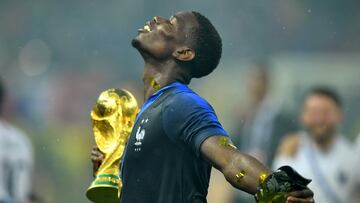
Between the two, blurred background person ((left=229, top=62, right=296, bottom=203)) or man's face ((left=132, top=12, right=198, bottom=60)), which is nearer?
man's face ((left=132, top=12, right=198, bottom=60))

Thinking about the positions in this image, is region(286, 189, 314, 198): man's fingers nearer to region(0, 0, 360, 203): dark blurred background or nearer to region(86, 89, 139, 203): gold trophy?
region(86, 89, 139, 203): gold trophy

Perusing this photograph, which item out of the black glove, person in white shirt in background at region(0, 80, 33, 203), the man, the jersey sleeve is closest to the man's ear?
the man

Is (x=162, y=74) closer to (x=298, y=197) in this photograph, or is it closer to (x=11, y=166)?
(x=298, y=197)

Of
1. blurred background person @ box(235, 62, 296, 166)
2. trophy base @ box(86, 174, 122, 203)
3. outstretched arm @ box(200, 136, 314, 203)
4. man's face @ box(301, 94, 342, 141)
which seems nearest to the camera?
outstretched arm @ box(200, 136, 314, 203)

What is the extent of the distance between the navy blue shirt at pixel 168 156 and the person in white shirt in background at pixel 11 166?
214 inches

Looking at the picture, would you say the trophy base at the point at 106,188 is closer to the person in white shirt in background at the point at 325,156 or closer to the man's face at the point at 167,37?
the man's face at the point at 167,37

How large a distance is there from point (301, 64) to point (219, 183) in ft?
5.97

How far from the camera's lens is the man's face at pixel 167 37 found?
5805 millimetres

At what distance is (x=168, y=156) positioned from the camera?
535 centimetres

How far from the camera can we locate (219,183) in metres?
12.9

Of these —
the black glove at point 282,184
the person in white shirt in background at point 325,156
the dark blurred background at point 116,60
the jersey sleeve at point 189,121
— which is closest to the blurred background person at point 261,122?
the dark blurred background at point 116,60

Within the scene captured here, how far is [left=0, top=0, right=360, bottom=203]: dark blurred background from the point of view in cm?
1348

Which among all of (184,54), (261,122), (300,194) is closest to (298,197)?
(300,194)

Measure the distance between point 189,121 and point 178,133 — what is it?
0.10 m
